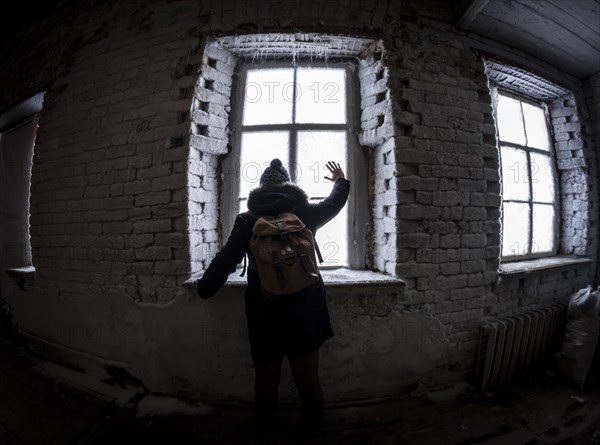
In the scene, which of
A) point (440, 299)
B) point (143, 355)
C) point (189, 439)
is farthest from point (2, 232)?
point (440, 299)

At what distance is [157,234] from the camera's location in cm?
179

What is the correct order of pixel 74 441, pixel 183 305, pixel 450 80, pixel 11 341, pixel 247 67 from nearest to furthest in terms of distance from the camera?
pixel 74 441
pixel 183 305
pixel 450 80
pixel 247 67
pixel 11 341

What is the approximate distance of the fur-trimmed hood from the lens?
1.44 meters

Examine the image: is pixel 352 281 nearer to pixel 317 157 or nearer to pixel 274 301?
pixel 274 301

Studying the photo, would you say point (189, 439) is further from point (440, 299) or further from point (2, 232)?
point (2, 232)

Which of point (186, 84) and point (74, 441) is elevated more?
point (186, 84)

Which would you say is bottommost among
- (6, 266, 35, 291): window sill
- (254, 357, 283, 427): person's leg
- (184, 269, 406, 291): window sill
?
(254, 357, 283, 427): person's leg

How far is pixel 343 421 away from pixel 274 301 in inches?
43.5

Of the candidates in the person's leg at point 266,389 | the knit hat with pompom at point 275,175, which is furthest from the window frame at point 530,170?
the person's leg at point 266,389

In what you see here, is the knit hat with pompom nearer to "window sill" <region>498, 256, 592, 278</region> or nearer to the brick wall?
"window sill" <region>498, 256, 592, 278</region>

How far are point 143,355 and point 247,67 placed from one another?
8.75 ft

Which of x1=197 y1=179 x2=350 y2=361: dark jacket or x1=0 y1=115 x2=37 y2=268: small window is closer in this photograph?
x1=197 y1=179 x2=350 y2=361: dark jacket

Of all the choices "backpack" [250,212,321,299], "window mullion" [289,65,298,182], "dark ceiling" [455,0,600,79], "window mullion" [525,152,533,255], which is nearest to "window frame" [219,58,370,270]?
"window mullion" [289,65,298,182]

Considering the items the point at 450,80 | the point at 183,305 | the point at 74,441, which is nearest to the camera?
the point at 74,441
